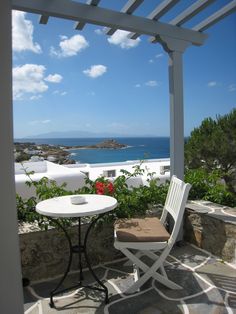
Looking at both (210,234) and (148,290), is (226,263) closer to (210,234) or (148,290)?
(210,234)

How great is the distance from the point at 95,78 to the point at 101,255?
4832 cm

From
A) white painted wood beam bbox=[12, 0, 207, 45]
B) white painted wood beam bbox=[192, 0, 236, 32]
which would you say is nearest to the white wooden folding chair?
white painted wood beam bbox=[12, 0, 207, 45]

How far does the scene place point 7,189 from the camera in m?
1.23

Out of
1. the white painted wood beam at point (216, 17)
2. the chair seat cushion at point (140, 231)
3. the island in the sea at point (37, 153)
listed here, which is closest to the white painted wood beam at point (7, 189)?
the island in the sea at point (37, 153)

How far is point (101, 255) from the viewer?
9.38 feet

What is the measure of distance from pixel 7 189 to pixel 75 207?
3.08 ft

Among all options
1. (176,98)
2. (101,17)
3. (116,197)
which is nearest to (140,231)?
(116,197)

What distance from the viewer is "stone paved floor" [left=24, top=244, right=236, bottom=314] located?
2.08 meters

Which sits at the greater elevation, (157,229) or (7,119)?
(7,119)

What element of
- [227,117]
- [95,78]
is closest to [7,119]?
[227,117]

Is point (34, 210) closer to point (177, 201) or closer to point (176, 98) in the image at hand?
point (177, 201)

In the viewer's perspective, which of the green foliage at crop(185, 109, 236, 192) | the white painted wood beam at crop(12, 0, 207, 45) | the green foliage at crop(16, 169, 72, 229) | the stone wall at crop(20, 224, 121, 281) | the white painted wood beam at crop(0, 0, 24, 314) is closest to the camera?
the white painted wood beam at crop(0, 0, 24, 314)

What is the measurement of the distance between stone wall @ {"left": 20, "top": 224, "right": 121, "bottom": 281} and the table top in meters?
0.46

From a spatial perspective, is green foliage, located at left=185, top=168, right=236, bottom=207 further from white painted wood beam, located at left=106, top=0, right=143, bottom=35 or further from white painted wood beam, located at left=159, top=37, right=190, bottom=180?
white painted wood beam, located at left=106, top=0, right=143, bottom=35
